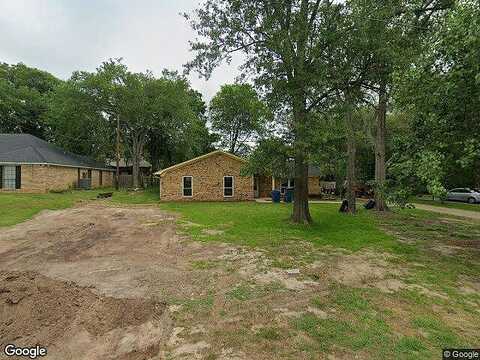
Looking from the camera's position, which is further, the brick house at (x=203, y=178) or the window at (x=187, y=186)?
the window at (x=187, y=186)

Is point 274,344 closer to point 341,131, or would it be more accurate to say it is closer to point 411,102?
point 411,102

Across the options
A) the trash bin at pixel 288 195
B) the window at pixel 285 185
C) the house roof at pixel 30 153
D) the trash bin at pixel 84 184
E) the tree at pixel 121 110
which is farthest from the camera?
the tree at pixel 121 110

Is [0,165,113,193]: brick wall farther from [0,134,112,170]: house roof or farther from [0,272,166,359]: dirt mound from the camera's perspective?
[0,272,166,359]: dirt mound

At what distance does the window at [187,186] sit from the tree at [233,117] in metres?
16.9

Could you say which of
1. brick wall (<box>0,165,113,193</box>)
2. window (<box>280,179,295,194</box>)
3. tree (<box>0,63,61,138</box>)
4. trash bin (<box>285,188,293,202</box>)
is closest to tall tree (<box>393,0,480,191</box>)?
trash bin (<box>285,188,293,202</box>)

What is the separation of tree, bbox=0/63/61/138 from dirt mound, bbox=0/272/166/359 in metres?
38.4

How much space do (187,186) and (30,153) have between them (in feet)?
43.4

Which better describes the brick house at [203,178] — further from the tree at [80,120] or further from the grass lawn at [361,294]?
the tree at [80,120]

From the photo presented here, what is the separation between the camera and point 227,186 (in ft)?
80.0

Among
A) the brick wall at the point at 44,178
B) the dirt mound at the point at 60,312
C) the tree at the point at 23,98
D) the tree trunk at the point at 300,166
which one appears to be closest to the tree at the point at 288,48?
the tree trunk at the point at 300,166

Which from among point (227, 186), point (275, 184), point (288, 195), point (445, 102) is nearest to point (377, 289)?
point (445, 102)

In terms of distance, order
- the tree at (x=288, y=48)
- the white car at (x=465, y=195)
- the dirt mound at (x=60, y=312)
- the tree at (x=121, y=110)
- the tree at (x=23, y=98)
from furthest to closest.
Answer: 1. the tree at (x=23, y=98)
2. the tree at (x=121, y=110)
3. the white car at (x=465, y=195)
4. the tree at (x=288, y=48)
5. the dirt mound at (x=60, y=312)

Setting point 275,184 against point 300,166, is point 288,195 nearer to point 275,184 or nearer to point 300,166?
point 275,184

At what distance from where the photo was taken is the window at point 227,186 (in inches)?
957
